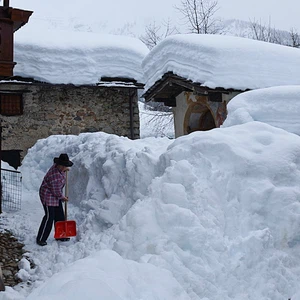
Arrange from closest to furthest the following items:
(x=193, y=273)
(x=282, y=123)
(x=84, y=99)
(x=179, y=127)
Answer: (x=193, y=273), (x=282, y=123), (x=179, y=127), (x=84, y=99)

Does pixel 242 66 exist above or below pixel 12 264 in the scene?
above

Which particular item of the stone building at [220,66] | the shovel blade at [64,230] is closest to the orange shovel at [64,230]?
the shovel blade at [64,230]

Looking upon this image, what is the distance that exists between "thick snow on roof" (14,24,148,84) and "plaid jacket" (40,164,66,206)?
5.99 metres

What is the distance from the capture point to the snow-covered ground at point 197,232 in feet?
9.36

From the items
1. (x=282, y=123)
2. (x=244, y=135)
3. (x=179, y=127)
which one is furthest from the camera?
(x=179, y=127)

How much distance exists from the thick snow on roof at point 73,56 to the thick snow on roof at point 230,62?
153 inches

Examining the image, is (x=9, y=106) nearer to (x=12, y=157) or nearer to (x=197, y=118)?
(x=12, y=157)

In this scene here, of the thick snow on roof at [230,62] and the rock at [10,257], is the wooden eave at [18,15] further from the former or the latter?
the thick snow on roof at [230,62]

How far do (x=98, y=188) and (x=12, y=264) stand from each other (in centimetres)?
179

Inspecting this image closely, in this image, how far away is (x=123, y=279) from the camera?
2.70 metres

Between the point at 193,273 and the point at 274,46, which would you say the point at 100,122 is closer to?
the point at 274,46

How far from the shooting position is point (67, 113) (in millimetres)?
11984

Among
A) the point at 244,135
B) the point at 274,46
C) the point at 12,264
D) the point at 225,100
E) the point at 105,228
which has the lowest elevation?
the point at 12,264

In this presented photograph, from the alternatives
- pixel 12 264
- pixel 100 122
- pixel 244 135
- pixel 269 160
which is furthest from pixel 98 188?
pixel 100 122
